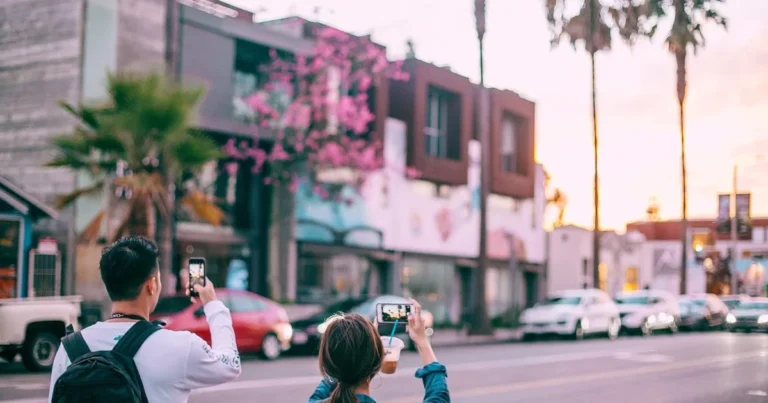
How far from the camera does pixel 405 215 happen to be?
35375 millimetres

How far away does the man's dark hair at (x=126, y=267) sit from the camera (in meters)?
3.68

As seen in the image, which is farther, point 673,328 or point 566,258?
point 566,258

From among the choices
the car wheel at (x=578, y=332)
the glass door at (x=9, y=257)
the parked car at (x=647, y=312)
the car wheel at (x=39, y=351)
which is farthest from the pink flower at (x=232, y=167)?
the parked car at (x=647, y=312)

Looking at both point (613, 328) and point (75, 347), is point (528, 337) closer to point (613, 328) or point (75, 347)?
point (613, 328)

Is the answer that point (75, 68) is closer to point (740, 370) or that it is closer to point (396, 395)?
point (396, 395)

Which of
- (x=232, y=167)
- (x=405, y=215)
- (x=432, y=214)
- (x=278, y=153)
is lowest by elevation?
(x=405, y=215)

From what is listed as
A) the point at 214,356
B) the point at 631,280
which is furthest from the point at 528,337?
the point at 631,280

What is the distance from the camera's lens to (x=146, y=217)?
2075 cm

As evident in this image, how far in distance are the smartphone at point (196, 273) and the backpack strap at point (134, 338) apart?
15.8 inches

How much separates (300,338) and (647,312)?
726 inches

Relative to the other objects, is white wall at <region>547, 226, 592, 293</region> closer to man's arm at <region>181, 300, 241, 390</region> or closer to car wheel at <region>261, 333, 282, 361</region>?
car wheel at <region>261, 333, 282, 361</region>

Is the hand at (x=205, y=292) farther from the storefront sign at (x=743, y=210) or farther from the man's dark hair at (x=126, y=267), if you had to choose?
the storefront sign at (x=743, y=210)

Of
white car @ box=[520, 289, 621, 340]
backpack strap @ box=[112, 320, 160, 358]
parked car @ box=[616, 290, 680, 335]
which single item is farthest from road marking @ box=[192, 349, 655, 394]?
parked car @ box=[616, 290, 680, 335]

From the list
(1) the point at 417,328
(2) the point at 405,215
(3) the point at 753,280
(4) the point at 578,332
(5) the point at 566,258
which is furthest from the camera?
(3) the point at 753,280
